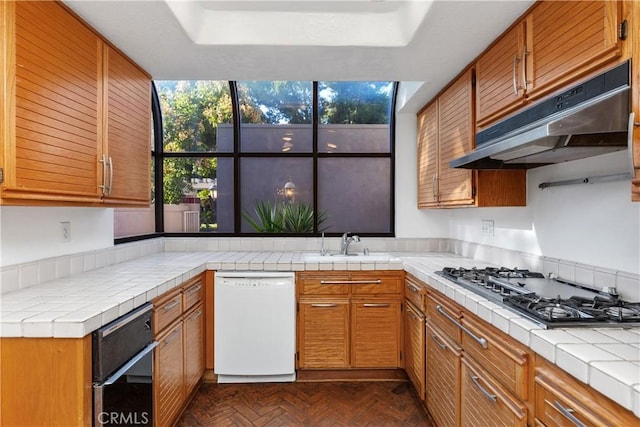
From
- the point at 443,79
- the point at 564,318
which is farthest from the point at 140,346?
the point at 443,79

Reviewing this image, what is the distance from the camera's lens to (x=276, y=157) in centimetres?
342

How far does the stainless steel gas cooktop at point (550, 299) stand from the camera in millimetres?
1153

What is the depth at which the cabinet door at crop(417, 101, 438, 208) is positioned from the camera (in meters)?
2.80

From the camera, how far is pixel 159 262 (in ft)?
8.47

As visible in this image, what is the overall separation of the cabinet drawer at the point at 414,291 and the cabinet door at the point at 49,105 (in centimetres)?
202

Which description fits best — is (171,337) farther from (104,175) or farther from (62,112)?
(62,112)

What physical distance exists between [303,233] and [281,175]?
633 mm

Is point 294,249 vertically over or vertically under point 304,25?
under

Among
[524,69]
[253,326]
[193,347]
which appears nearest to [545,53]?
[524,69]

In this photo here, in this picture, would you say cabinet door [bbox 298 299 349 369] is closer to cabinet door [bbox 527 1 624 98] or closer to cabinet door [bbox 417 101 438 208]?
cabinet door [bbox 417 101 438 208]

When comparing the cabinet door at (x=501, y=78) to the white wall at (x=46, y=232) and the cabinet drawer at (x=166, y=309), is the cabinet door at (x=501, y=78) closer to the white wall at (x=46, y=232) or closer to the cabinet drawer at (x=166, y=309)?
the cabinet drawer at (x=166, y=309)

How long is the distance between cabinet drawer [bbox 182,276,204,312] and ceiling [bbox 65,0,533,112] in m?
1.49

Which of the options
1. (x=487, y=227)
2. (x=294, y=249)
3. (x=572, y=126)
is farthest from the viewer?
(x=294, y=249)

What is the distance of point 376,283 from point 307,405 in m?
0.99
